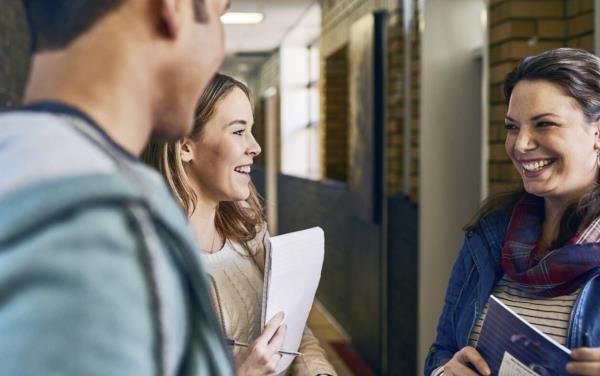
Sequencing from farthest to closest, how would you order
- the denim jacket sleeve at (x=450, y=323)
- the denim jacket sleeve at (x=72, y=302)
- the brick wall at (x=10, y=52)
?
the denim jacket sleeve at (x=450, y=323)
the brick wall at (x=10, y=52)
the denim jacket sleeve at (x=72, y=302)

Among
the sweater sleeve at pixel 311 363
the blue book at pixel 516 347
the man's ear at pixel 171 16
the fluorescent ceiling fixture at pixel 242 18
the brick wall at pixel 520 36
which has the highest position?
the fluorescent ceiling fixture at pixel 242 18

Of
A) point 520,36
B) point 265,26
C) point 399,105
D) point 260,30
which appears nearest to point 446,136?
point 399,105

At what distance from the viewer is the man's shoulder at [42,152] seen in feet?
1.83

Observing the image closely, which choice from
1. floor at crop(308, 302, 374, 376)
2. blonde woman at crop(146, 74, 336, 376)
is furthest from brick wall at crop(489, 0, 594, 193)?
floor at crop(308, 302, 374, 376)

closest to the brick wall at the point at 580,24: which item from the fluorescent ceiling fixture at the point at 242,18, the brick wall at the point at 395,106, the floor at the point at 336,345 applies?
the brick wall at the point at 395,106

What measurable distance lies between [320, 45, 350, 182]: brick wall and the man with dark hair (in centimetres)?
635

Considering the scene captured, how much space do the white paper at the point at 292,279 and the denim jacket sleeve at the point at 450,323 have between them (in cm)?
46

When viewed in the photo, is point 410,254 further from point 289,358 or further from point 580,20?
point 289,358

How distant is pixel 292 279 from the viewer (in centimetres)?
143

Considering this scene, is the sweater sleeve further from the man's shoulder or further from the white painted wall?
the white painted wall

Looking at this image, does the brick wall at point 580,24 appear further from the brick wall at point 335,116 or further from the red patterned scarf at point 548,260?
the brick wall at point 335,116

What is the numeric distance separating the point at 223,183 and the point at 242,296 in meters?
0.25

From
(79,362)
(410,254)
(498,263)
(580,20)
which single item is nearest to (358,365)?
(410,254)

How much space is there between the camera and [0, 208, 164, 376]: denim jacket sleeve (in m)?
0.52
